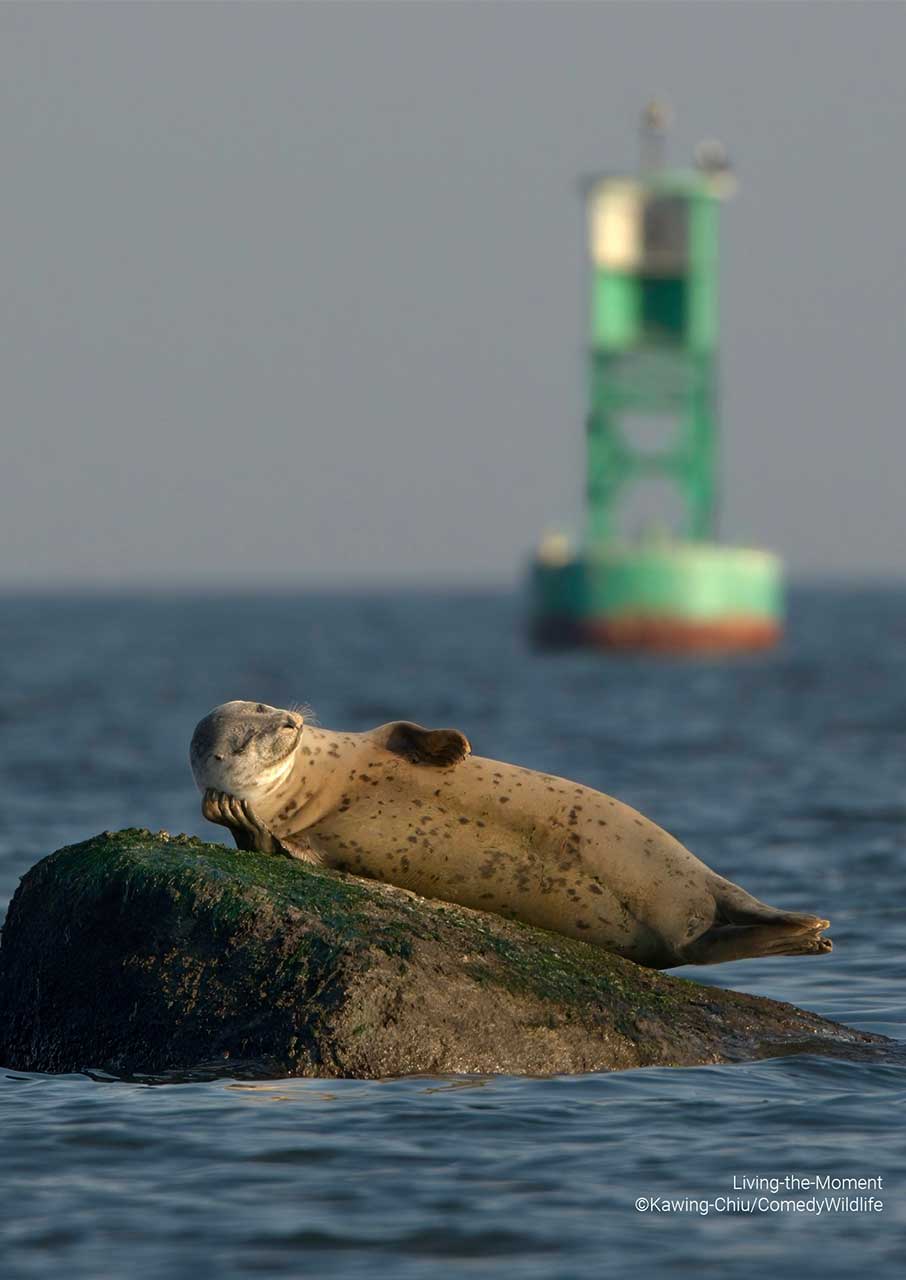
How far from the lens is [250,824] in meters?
8.30

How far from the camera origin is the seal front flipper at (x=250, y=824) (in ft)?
27.1

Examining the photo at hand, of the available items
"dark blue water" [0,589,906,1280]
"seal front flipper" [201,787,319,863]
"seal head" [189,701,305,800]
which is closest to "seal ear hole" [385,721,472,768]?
"seal head" [189,701,305,800]

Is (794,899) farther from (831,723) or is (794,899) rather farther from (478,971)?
(831,723)

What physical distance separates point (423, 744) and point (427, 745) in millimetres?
23

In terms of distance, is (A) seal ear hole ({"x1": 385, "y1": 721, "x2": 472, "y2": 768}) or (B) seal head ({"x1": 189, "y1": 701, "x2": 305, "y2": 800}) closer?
(B) seal head ({"x1": 189, "y1": 701, "x2": 305, "y2": 800})

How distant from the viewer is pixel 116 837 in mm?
8195

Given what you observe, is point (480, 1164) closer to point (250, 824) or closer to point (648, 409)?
point (250, 824)

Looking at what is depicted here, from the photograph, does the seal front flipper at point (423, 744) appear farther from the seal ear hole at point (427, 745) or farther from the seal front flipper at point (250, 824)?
the seal front flipper at point (250, 824)

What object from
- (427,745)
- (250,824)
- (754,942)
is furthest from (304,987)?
(754,942)

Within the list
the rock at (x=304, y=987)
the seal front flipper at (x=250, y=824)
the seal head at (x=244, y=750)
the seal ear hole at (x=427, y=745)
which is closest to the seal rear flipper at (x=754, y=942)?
the rock at (x=304, y=987)

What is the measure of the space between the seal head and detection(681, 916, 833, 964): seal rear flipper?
179 cm

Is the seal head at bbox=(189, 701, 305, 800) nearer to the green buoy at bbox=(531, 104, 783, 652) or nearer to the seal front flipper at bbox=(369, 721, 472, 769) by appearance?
the seal front flipper at bbox=(369, 721, 472, 769)

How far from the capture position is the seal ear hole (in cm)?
843

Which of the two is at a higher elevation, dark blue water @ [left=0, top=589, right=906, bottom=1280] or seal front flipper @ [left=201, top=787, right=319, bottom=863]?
seal front flipper @ [left=201, top=787, right=319, bottom=863]
